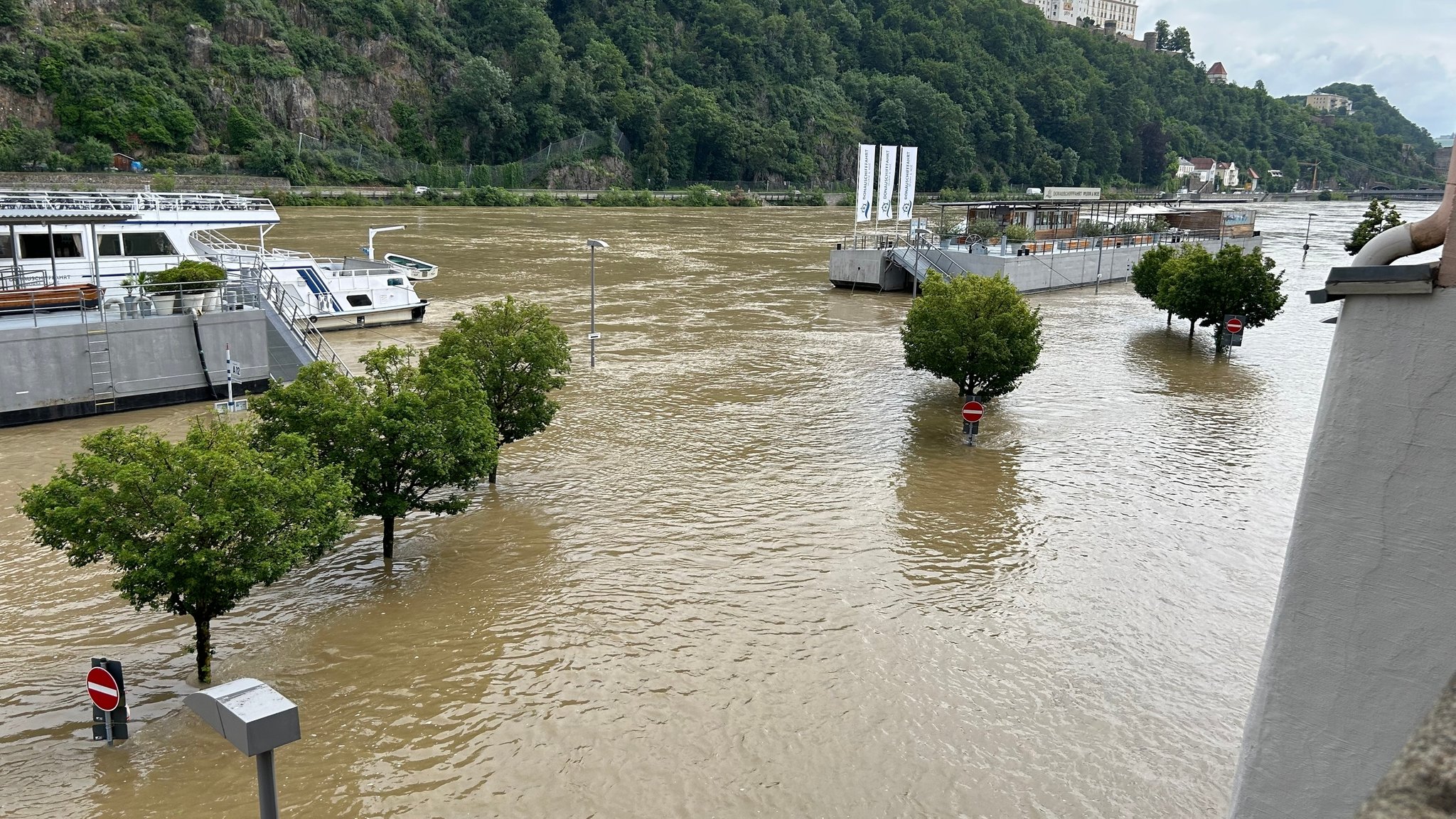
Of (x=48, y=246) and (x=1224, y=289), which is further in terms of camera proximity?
(x=1224, y=289)

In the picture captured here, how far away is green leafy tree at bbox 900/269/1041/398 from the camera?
22062 millimetres

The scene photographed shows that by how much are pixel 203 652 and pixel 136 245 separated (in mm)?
20579

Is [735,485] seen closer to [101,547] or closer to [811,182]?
[101,547]

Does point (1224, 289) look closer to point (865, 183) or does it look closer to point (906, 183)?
point (865, 183)

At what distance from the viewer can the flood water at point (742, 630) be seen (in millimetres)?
9344

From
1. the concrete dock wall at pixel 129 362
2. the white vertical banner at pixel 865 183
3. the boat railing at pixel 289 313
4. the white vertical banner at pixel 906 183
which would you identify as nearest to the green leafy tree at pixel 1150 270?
the white vertical banner at pixel 906 183

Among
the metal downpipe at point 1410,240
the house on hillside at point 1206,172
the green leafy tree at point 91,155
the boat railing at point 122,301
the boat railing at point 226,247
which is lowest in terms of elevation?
the boat railing at point 122,301

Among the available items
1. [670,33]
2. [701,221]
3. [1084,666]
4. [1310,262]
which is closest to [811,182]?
[670,33]

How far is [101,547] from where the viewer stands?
9438 millimetres

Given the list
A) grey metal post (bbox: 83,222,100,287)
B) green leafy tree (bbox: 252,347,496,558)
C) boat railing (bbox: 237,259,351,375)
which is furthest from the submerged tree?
grey metal post (bbox: 83,222,100,287)

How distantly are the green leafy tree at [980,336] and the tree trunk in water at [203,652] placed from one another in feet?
53.8

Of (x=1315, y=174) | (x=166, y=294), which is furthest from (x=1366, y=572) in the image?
(x=1315, y=174)

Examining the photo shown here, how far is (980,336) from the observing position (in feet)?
72.5

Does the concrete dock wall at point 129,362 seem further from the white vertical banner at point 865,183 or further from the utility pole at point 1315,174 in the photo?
the utility pole at point 1315,174
